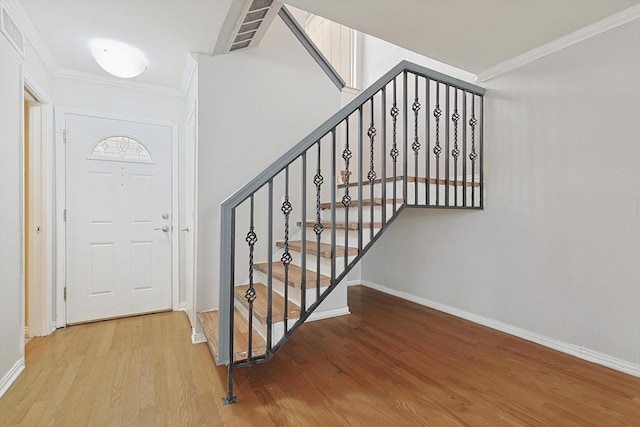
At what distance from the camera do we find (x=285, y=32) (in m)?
2.95

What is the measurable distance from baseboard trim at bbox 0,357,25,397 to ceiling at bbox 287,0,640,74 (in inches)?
110

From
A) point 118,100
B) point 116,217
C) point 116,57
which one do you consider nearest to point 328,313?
point 116,217

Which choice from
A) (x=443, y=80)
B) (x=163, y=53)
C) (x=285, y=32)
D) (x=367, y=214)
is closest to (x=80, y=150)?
(x=163, y=53)

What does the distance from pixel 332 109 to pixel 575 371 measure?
282 centimetres

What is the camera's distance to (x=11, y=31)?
6.43 ft

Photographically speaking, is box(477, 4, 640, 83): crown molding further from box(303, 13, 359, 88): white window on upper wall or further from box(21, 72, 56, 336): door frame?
box(21, 72, 56, 336): door frame

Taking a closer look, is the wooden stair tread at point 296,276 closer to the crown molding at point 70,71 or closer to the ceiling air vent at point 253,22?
the ceiling air vent at point 253,22

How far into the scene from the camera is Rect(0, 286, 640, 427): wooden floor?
1596 millimetres

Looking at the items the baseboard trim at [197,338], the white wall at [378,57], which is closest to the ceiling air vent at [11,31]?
the baseboard trim at [197,338]

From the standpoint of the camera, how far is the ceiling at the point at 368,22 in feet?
6.38

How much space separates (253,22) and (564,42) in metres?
2.25

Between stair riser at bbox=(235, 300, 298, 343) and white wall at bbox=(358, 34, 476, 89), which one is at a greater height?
white wall at bbox=(358, 34, 476, 89)

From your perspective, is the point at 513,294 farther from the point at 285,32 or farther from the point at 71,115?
the point at 71,115

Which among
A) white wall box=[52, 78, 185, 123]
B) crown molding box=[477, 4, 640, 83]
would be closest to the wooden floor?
white wall box=[52, 78, 185, 123]
